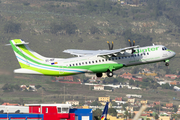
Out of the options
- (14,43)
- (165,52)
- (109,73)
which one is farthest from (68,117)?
(165,52)

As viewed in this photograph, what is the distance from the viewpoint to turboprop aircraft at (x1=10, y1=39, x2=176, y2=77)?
213ft

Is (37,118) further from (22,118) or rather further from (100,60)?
(100,60)

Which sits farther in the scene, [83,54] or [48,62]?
[83,54]

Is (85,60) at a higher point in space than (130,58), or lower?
lower

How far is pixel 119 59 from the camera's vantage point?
70.2 metres

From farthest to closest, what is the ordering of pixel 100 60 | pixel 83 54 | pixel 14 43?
pixel 83 54, pixel 100 60, pixel 14 43

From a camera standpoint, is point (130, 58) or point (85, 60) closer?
point (85, 60)

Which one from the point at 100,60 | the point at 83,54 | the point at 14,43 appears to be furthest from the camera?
the point at 83,54

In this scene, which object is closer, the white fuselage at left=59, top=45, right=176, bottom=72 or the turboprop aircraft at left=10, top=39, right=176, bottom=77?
the turboprop aircraft at left=10, top=39, right=176, bottom=77

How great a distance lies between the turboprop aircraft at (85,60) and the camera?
64.9 m

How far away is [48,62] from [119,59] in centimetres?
1195

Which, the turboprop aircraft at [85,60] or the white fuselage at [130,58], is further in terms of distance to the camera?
the white fuselage at [130,58]

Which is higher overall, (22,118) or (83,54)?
(83,54)

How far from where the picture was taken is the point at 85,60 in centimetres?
6744
